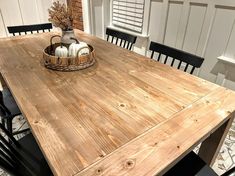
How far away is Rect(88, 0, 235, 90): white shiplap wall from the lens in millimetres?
1950

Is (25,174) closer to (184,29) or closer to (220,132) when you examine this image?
(220,132)

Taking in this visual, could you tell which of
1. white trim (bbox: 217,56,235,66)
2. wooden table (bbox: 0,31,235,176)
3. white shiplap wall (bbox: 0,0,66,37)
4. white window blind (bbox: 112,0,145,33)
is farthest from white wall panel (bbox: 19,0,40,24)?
white trim (bbox: 217,56,235,66)

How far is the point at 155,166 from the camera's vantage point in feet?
2.17

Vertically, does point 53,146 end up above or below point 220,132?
above

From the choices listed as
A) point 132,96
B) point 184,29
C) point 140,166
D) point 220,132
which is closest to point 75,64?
point 132,96

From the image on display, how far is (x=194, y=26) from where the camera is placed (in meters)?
2.21

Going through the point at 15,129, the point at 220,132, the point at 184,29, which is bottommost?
the point at 15,129

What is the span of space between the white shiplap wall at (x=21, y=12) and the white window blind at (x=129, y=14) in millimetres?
1161

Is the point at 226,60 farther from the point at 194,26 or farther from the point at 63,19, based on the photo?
the point at 63,19

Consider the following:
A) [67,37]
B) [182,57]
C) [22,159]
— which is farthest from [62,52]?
[182,57]

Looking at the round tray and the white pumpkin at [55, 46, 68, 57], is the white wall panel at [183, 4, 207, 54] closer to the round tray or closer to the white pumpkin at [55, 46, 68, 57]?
the round tray

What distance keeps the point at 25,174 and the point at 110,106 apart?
56 centimetres

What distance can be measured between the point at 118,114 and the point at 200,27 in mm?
1770

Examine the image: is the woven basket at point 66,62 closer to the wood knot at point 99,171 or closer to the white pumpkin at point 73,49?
the white pumpkin at point 73,49
